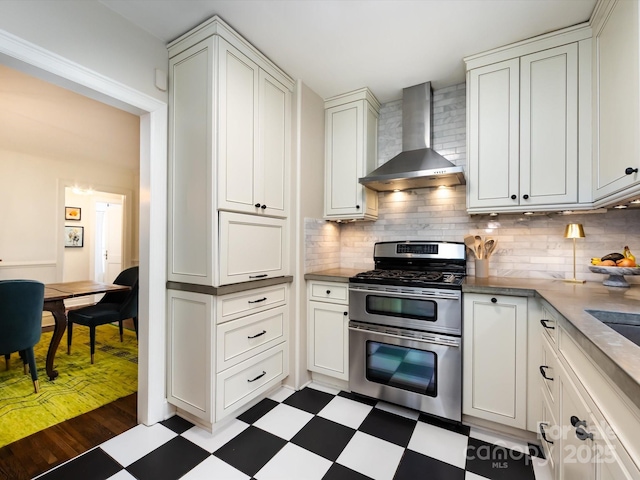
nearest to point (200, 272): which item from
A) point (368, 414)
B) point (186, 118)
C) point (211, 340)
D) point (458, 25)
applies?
point (211, 340)

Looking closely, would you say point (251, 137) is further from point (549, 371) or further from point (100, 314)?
point (100, 314)

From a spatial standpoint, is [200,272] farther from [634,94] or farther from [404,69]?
[634,94]

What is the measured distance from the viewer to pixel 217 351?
180 cm

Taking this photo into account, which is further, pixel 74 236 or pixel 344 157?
pixel 74 236

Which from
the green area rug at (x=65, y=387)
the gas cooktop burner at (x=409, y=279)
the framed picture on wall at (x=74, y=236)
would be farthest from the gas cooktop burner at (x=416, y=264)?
the framed picture on wall at (x=74, y=236)

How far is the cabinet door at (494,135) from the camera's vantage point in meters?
2.01

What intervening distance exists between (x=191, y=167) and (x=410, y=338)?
1.84m

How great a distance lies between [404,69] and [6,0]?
229 cm

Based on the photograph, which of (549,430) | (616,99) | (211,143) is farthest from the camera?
(211,143)

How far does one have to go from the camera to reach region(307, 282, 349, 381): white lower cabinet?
232 cm

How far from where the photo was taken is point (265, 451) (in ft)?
5.47

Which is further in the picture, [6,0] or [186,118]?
[186,118]

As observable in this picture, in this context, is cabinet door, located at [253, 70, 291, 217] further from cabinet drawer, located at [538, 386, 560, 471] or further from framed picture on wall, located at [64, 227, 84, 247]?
framed picture on wall, located at [64, 227, 84, 247]

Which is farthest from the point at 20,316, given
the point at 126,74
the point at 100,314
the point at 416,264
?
the point at 416,264
